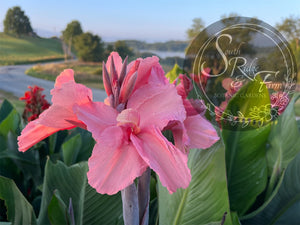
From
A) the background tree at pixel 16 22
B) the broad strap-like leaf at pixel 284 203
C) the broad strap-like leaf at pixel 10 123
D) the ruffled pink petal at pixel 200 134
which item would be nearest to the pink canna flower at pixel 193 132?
the ruffled pink petal at pixel 200 134

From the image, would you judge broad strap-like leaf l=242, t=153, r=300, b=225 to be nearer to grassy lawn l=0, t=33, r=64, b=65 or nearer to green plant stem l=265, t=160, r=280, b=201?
green plant stem l=265, t=160, r=280, b=201

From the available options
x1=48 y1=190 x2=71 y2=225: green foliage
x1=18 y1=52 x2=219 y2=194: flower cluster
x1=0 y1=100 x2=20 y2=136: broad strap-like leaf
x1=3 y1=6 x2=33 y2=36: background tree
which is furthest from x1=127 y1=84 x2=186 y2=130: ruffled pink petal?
x1=3 y1=6 x2=33 y2=36: background tree

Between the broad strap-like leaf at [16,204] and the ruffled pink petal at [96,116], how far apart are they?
269 mm

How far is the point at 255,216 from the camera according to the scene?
607 millimetres

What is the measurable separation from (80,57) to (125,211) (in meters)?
1.72

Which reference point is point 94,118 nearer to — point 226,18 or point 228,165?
point 226,18

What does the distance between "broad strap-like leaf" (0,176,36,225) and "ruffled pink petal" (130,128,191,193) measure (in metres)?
0.29

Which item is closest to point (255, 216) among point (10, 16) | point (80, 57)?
point (80, 57)

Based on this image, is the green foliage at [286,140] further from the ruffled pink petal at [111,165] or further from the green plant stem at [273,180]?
the ruffled pink petal at [111,165]

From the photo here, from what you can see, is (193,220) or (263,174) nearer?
(193,220)

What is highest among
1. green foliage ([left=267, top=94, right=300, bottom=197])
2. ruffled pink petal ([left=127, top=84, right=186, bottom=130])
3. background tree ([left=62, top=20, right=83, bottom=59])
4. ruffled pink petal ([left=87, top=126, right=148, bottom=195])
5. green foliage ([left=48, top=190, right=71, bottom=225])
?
background tree ([left=62, top=20, right=83, bottom=59])

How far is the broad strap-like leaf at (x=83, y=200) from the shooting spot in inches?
18.7

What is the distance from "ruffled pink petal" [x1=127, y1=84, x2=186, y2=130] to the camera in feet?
0.75

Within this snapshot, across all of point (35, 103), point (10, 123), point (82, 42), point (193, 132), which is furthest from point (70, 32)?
point (193, 132)
